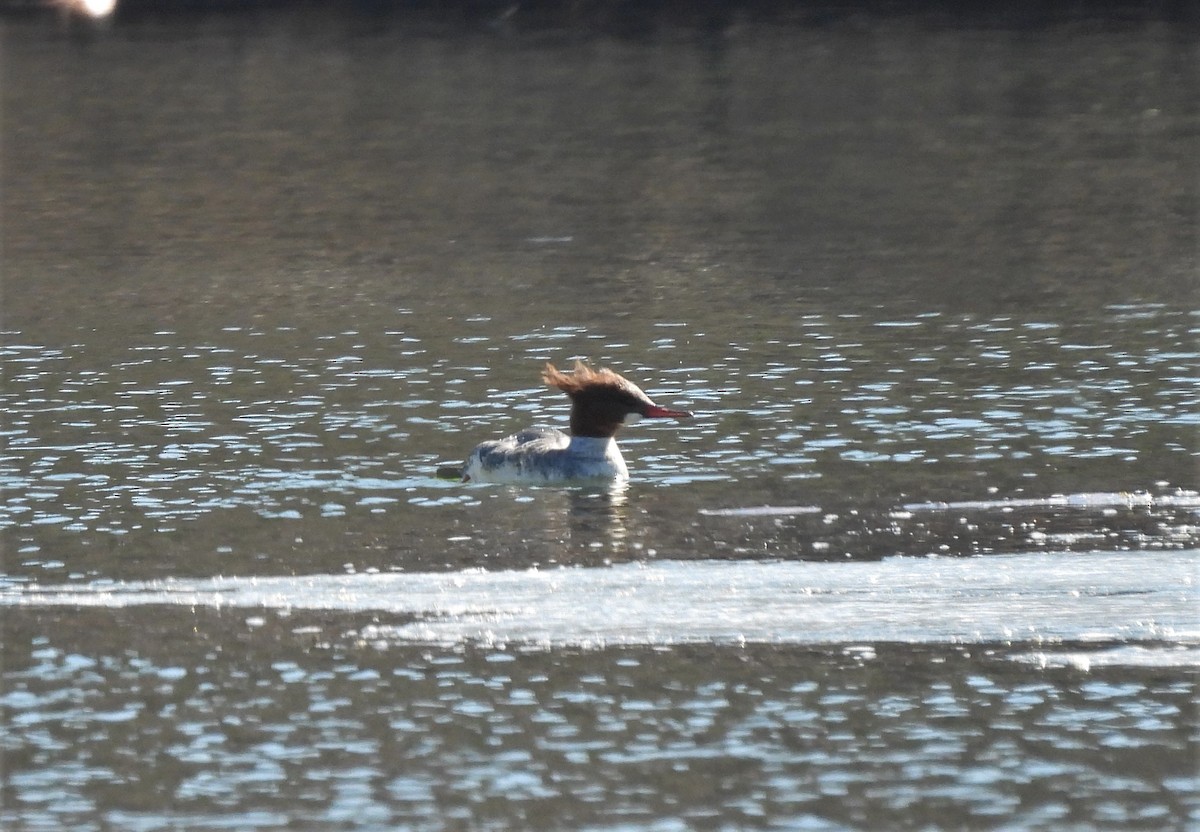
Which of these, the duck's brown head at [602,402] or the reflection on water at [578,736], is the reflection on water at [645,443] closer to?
→ the duck's brown head at [602,402]

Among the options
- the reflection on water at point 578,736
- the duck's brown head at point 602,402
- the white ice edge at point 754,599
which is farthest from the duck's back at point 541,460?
the reflection on water at point 578,736

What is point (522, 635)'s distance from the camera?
10.6 meters

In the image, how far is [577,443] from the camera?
46.3ft

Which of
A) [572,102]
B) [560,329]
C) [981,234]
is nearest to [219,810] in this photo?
[560,329]

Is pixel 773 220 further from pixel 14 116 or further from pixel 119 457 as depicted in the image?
pixel 14 116

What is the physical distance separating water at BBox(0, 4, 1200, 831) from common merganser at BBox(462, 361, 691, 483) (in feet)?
0.68

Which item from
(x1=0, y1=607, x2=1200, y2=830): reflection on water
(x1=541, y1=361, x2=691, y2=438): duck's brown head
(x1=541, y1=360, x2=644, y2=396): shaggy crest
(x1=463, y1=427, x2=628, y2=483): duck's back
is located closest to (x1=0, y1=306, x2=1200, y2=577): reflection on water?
(x1=463, y1=427, x2=628, y2=483): duck's back

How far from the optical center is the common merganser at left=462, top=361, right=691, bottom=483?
13883 millimetres

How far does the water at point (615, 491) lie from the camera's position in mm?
8992

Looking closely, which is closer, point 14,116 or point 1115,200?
point 1115,200

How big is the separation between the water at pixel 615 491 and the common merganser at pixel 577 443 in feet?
0.68

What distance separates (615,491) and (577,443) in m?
0.49

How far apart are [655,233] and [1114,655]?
15.0 meters

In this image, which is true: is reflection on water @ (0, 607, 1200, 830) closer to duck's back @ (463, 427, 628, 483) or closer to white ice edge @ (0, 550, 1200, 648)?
white ice edge @ (0, 550, 1200, 648)
